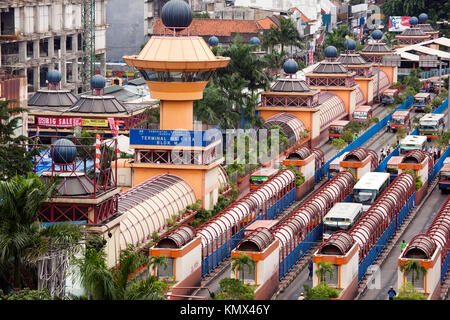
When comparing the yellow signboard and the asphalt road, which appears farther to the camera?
the yellow signboard

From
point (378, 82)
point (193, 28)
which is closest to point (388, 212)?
point (378, 82)

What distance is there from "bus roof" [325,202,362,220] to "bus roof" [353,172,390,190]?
22.2 ft

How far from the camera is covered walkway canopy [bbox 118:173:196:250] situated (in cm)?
6831

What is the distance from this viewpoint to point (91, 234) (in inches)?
2288

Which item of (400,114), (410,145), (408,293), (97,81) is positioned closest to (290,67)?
(400,114)

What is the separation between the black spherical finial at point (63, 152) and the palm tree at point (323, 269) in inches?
599

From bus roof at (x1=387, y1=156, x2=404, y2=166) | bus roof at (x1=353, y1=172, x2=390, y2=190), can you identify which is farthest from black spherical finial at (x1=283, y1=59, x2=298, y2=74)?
bus roof at (x1=353, y1=172, x2=390, y2=190)

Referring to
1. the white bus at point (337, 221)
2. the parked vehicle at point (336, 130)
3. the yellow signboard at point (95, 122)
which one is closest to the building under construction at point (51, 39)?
the yellow signboard at point (95, 122)

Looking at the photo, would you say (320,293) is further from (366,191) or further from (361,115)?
(361,115)

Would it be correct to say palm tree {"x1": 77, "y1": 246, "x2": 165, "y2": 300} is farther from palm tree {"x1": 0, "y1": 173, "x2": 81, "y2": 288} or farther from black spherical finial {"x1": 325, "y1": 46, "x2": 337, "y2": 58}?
black spherical finial {"x1": 325, "y1": 46, "x2": 337, "y2": 58}

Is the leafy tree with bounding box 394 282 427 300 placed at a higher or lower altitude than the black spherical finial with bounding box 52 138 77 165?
lower

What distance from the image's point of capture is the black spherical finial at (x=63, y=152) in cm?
6106

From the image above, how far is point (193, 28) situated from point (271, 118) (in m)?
82.2

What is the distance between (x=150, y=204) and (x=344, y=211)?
14638 millimetres
